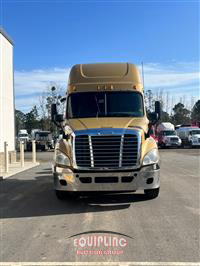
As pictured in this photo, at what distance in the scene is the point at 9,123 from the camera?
73.4ft

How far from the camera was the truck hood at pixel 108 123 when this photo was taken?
8.52m

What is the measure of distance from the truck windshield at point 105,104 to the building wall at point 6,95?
11648mm

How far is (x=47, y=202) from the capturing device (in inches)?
364

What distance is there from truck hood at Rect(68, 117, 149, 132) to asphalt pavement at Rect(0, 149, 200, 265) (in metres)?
1.77

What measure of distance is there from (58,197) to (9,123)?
13.9m

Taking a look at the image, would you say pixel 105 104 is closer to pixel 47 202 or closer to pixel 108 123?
pixel 108 123

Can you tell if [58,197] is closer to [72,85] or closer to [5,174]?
[72,85]

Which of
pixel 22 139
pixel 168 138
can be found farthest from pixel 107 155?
pixel 22 139

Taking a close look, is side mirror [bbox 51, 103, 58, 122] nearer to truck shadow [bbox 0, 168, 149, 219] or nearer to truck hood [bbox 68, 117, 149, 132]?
truck hood [bbox 68, 117, 149, 132]

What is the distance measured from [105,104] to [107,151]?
1.86m

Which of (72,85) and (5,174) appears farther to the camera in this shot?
(5,174)

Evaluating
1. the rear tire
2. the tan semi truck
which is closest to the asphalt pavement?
the rear tire

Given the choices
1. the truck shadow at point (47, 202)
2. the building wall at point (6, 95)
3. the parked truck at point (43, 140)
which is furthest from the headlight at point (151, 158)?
the parked truck at point (43, 140)

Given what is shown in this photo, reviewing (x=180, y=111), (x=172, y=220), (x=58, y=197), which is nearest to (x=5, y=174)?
(x=58, y=197)
